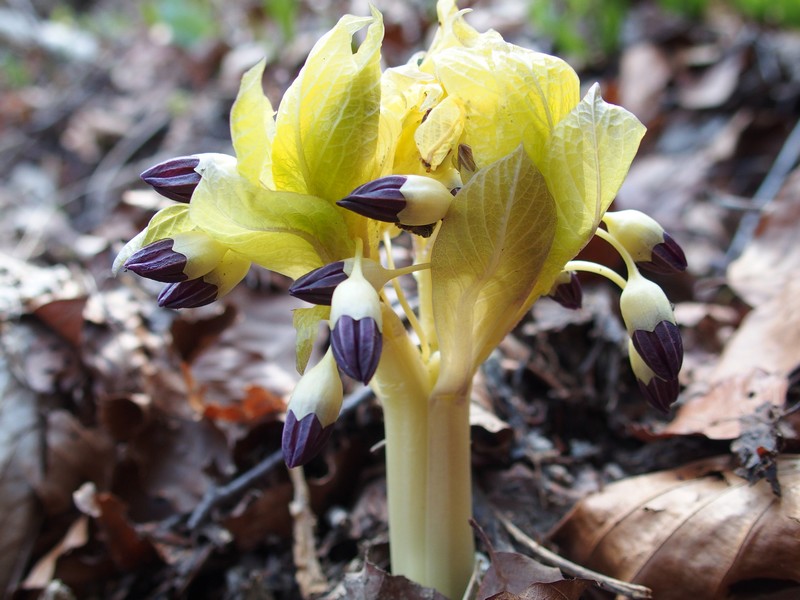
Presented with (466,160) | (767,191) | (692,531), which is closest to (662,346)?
(466,160)

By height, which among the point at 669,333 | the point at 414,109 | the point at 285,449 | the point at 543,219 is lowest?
the point at 285,449

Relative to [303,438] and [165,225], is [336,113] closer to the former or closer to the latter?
[165,225]

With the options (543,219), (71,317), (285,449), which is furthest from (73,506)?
(543,219)

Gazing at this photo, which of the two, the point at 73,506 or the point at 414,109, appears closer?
the point at 414,109

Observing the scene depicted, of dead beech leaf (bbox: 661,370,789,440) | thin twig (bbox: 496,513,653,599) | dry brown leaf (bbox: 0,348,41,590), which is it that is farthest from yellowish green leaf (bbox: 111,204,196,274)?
dead beech leaf (bbox: 661,370,789,440)

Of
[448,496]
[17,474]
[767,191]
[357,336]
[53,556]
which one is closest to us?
[357,336]

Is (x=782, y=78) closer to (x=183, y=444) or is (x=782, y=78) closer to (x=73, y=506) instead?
(x=183, y=444)

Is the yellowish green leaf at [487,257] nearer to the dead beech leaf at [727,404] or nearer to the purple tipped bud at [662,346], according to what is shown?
the purple tipped bud at [662,346]
